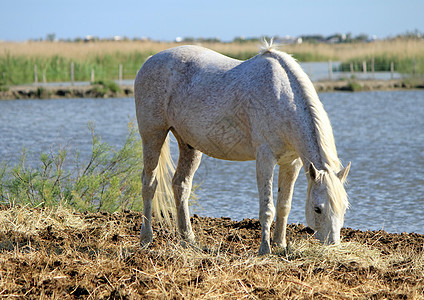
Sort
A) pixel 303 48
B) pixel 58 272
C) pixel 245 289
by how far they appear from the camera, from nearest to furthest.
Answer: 1. pixel 245 289
2. pixel 58 272
3. pixel 303 48

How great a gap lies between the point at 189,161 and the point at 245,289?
7.53 feet

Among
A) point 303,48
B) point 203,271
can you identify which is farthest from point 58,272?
point 303,48

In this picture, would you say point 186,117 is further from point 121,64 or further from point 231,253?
point 121,64

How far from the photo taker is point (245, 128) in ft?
17.3

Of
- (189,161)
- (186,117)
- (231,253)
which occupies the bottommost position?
(231,253)

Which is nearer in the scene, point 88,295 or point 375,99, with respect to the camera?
point 88,295

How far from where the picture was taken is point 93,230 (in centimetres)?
610

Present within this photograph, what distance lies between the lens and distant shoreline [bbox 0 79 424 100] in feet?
81.5

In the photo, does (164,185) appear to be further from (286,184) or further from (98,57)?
(98,57)

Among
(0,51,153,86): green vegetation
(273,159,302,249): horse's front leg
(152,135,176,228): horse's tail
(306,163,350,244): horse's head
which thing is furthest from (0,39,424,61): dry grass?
(306,163,350,244): horse's head

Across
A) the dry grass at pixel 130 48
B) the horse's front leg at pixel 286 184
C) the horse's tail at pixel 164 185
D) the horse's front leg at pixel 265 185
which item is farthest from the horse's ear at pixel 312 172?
the dry grass at pixel 130 48

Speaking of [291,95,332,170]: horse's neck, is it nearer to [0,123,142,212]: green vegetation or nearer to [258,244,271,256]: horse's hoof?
[258,244,271,256]: horse's hoof

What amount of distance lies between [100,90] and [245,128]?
20810 millimetres

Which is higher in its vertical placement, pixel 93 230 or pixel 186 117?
pixel 186 117
